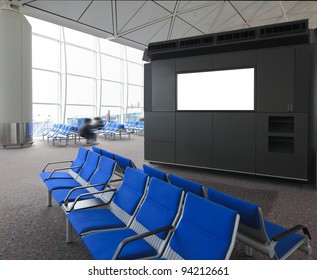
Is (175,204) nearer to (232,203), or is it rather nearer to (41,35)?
(232,203)

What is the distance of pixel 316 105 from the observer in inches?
208

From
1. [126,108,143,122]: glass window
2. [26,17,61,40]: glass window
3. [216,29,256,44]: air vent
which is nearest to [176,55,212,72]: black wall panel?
[216,29,256,44]: air vent

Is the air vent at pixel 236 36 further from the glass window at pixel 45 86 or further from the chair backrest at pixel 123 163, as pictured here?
the glass window at pixel 45 86

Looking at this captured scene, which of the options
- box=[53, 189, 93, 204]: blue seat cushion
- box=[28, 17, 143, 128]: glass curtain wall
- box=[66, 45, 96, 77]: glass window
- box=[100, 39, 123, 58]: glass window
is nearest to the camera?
box=[53, 189, 93, 204]: blue seat cushion

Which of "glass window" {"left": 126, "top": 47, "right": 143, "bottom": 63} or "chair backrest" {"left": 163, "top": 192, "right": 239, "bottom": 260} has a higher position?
"glass window" {"left": 126, "top": 47, "right": 143, "bottom": 63}

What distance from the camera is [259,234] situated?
1873 millimetres

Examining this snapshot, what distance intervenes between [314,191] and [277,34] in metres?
3.04

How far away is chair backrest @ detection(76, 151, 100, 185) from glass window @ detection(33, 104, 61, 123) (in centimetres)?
1067

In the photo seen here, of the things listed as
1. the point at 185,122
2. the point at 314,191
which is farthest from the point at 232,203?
the point at 185,122

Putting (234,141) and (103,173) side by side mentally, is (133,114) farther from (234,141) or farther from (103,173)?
(103,173)

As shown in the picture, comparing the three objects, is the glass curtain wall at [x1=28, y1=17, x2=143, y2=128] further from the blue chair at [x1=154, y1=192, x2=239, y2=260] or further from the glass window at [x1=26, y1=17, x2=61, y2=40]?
the blue chair at [x1=154, y1=192, x2=239, y2=260]

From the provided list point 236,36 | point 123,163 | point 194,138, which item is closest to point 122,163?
point 123,163

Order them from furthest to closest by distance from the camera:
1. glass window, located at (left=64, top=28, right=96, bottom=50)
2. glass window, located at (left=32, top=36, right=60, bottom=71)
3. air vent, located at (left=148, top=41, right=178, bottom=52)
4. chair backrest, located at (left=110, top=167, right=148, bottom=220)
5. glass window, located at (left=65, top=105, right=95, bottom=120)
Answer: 1. glass window, located at (left=65, top=105, right=95, bottom=120)
2. glass window, located at (left=64, top=28, right=96, bottom=50)
3. glass window, located at (left=32, top=36, right=60, bottom=71)
4. air vent, located at (left=148, top=41, right=178, bottom=52)
5. chair backrest, located at (left=110, top=167, right=148, bottom=220)

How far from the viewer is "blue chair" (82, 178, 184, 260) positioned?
1.92 metres
